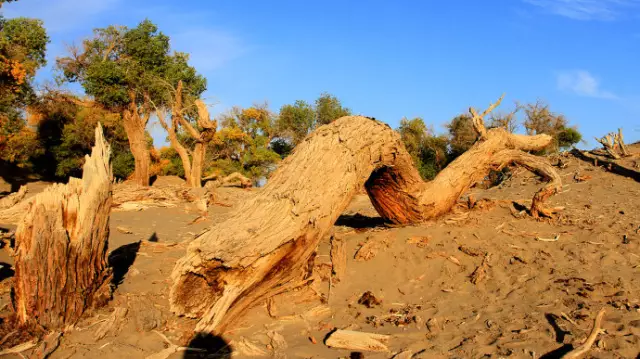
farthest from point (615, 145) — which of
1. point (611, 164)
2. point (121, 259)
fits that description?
point (121, 259)

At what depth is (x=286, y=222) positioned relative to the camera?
431cm

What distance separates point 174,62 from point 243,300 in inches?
723

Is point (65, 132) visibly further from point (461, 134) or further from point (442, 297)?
point (442, 297)

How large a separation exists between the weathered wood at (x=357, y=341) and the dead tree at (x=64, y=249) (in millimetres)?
2201

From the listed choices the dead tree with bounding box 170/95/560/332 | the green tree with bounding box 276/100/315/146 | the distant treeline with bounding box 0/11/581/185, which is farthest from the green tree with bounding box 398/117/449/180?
the dead tree with bounding box 170/95/560/332

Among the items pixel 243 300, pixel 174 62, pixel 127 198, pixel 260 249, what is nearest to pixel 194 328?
pixel 243 300

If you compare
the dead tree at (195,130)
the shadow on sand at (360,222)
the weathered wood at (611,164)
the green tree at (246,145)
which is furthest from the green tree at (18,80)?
the weathered wood at (611,164)

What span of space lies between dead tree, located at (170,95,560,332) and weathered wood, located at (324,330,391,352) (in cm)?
84

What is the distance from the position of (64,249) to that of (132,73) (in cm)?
1727

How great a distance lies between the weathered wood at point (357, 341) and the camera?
12.3 ft

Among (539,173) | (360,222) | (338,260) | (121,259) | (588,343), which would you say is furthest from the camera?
(360,222)

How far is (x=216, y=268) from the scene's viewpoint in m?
4.07

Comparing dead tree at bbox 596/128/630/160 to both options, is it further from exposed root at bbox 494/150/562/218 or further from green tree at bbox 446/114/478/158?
green tree at bbox 446/114/478/158

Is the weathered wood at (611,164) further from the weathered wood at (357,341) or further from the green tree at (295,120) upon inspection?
the green tree at (295,120)
